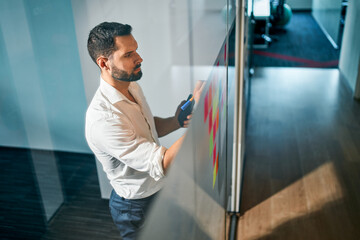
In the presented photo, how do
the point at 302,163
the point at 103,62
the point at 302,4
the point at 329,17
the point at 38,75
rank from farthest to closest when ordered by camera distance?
the point at 302,4, the point at 329,17, the point at 302,163, the point at 103,62, the point at 38,75

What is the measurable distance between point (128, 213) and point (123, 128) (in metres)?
0.14

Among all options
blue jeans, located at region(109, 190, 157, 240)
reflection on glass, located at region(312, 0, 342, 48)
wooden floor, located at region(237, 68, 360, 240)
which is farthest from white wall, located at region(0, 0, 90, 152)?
reflection on glass, located at region(312, 0, 342, 48)

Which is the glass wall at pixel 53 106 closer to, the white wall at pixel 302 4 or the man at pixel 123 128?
the man at pixel 123 128

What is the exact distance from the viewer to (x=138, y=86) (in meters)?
0.54

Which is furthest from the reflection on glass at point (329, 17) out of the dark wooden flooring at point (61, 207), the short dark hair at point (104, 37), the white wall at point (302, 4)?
the dark wooden flooring at point (61, 207)

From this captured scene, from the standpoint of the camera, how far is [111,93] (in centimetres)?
48

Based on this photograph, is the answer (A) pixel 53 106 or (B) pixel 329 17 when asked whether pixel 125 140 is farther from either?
(B) pixel 329 17

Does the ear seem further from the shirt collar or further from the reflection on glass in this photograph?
the reflection on glass

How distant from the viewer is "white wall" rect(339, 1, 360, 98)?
4938mm

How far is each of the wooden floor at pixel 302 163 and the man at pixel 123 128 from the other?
2286 millimetres

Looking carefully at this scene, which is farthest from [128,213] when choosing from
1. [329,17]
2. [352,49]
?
[329,17]

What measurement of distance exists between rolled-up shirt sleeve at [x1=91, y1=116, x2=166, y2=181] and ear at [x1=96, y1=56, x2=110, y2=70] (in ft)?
0.22

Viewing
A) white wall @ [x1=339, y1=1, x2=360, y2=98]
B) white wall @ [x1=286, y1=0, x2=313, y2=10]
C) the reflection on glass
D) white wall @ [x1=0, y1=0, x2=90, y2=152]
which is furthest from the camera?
white wall @ [x1=286, y1=0, x2=313, y2=10]

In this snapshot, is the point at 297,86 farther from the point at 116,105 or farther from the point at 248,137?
the point at 116,105
